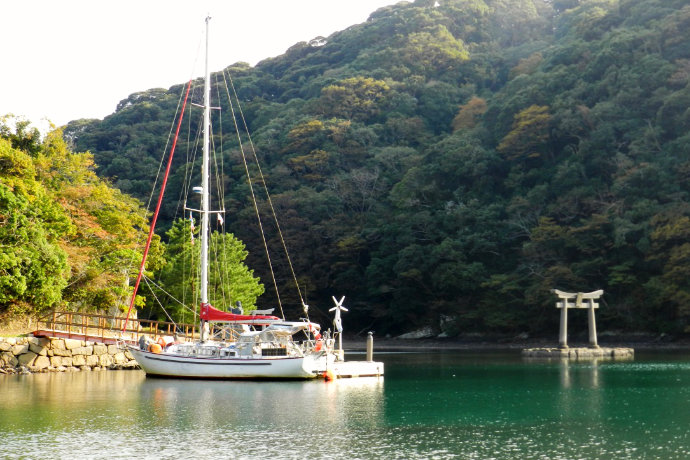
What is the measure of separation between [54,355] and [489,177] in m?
40.0

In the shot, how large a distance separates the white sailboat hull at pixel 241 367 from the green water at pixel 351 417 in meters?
0.61

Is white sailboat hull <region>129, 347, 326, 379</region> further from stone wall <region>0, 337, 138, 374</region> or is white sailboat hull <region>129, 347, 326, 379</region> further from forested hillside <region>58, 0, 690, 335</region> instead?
forested hillside <region>58, 0, 690, 335</region>

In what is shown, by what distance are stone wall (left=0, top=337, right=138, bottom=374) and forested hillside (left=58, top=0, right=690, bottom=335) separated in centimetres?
2931

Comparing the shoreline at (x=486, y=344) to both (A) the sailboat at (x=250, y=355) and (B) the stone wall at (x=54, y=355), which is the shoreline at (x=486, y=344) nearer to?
(B) the stone wall at (x=54, y=355)

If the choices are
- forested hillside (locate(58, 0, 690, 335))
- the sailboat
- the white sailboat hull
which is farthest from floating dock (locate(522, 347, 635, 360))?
the white sailboat hull

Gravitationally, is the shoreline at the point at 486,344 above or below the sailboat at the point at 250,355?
below

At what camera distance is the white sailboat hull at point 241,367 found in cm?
2759

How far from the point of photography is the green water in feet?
47.8

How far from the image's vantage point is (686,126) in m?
52.7

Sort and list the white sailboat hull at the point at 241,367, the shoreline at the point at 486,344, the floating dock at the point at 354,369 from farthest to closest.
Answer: the shoreline at the point at 486,344
the floating dock at the point at 354,369
the white sailboat hull at the point at 241,367

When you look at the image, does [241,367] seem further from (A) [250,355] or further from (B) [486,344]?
(B) [486,344]

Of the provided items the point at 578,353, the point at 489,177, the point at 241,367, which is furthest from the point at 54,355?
the point at 489,177

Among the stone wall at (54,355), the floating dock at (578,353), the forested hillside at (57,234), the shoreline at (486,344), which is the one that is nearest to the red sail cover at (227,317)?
the stone wall at (54,355)

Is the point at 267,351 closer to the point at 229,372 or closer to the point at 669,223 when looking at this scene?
the point at 229,372
